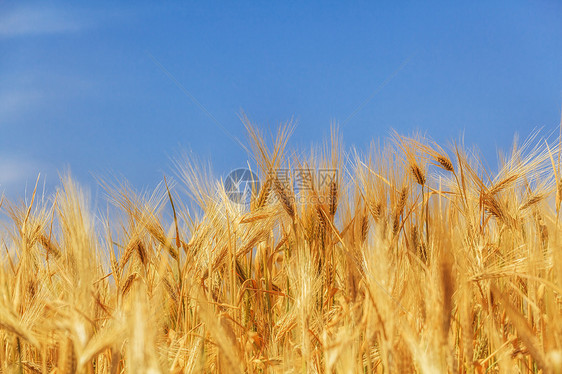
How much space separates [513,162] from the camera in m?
2.87

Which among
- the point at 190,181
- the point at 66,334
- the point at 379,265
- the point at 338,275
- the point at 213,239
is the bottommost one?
the point at 66,334

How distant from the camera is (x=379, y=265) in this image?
55.4 inches

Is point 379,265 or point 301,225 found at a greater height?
point 301,225

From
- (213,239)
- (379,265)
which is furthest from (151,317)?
(213,239)

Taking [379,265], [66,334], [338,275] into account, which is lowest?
[66,334]

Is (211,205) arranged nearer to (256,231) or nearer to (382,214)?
(256,231)

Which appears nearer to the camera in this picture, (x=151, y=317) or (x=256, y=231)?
(x=151, y=317)

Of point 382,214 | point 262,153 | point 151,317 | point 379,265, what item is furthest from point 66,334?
point 382,214

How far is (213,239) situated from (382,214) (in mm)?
785

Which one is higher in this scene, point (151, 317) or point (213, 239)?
Result: point (213, 239)

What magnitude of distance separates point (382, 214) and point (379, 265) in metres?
0.78

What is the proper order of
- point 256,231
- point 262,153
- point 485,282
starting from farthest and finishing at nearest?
point 256,231
point 262,153
point 485,282

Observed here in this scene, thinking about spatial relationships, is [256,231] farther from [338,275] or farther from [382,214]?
[382,214]

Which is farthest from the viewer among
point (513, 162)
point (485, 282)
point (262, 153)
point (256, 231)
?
point (513, 162)
